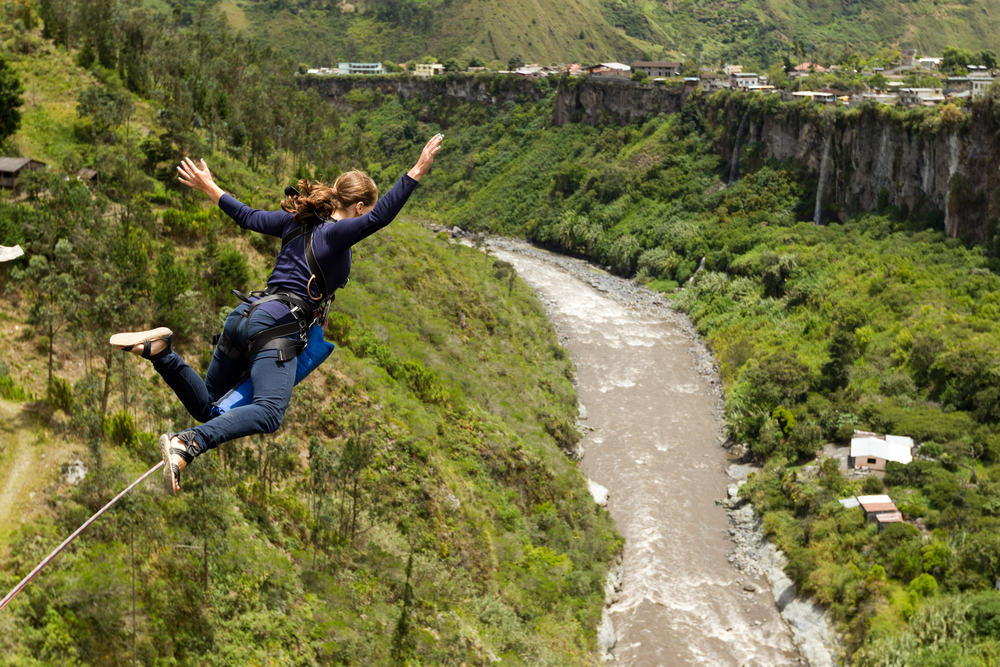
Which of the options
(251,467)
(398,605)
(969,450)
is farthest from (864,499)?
(251,467)

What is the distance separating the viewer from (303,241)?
6.37m

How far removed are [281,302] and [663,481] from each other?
2943 cm

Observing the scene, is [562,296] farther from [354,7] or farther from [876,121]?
[354,7]

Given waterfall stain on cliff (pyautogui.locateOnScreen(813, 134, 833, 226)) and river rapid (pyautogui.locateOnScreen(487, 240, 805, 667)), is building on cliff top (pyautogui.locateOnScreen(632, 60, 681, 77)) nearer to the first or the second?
waterfall stain on cliff (pyautogui.locateOnScreen(813, 134, 833, 226))

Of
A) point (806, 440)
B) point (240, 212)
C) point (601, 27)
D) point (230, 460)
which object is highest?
point (601, 27)

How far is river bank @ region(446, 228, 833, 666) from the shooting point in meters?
25.0

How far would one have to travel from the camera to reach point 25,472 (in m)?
12.3

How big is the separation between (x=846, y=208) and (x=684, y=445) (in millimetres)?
29158

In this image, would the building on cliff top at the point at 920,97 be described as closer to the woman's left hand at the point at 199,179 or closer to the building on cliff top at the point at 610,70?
the building on cliff top at the point at 610,70

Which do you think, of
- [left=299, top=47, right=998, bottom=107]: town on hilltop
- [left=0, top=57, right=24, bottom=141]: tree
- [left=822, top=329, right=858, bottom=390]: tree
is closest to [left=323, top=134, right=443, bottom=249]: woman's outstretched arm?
[left=0, top=57, right=24, bottom=141]: tree

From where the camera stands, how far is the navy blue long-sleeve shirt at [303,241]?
6004mm

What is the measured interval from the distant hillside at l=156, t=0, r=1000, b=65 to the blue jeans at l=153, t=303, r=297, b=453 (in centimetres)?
12033

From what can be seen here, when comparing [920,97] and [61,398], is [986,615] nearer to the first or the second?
[61,398]

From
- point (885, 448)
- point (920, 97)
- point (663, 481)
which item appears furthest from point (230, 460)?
point (920, 97)
